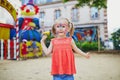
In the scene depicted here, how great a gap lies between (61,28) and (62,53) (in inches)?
14.1

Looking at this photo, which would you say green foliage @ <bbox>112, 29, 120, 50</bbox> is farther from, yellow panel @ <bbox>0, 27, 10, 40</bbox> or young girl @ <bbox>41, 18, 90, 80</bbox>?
young girl @ <bbox>41, 18, 90, 80</bbox>

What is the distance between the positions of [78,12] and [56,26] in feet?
86.2

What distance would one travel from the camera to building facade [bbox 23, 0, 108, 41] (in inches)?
1127

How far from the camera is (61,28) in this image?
374 centimetres

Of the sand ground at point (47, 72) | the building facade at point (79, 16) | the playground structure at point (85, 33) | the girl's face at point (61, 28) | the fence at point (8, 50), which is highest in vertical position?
the building facade at point (79, 16)

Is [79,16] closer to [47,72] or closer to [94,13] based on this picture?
[94,13]

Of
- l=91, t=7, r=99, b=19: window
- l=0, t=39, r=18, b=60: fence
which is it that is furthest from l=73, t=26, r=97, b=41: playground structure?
l=0, t=39, r=18, b=60: fence

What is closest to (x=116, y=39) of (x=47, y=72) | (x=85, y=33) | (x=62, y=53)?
(x=85, y=33)

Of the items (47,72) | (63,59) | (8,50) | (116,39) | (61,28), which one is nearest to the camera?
(63,59)

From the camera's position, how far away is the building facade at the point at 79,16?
93.9 feet

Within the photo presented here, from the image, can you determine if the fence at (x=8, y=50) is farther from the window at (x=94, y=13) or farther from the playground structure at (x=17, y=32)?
the window at (x=94, y=13)

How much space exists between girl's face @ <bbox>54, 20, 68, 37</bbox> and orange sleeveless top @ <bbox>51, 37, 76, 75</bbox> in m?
0.13

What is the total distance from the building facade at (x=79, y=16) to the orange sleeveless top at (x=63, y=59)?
2342 centimetres

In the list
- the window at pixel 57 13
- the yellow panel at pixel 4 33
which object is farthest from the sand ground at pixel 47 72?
the window at pixel 57 13
